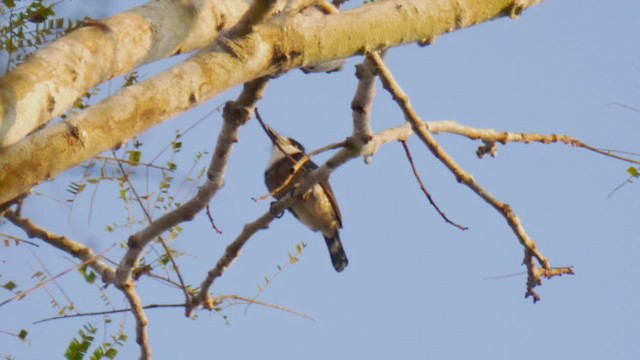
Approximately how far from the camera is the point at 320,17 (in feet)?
7.36

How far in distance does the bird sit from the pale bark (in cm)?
413

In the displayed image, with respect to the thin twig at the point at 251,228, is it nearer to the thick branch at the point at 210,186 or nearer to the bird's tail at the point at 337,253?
the thick branch at the point at 210,186

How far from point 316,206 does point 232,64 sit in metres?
4.67

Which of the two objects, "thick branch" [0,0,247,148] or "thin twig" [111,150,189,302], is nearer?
"thick branch" [0,0,247,148]

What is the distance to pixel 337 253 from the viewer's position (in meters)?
7.05

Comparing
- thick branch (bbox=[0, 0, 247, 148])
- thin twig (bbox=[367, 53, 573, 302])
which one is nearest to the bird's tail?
thin twig (bbox=[367, 53, 573, 302])

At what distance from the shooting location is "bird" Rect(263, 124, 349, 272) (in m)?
6.70

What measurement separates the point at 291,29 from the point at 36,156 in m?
0.72

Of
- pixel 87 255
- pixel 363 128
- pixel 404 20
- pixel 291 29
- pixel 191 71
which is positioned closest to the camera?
pixel 191 71

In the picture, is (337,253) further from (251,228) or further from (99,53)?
(99,53)

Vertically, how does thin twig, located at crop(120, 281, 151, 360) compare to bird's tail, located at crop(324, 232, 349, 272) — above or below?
below

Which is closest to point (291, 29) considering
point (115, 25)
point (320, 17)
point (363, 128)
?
point (320, 17)

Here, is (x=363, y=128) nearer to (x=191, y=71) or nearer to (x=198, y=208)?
(x=198, y=208)

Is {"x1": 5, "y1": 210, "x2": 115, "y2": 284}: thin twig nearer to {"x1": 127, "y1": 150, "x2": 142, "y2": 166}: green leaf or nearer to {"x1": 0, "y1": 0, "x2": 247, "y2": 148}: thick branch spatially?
{"x1": 127, "y1": 150, "x2": 142, "y2": 166}: green leaf
